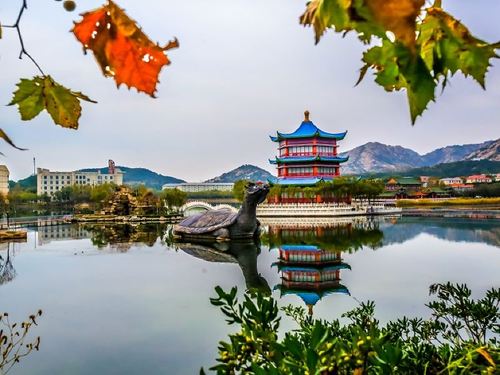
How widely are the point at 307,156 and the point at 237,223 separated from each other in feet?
46.9

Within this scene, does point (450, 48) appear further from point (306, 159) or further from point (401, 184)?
point (401, 184)

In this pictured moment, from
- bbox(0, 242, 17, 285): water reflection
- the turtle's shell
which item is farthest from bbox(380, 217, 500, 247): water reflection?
bbox(0, 242, 17, 285): water reflection

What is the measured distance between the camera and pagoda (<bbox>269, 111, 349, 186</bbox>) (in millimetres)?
26620

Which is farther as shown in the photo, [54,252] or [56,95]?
[54,252]

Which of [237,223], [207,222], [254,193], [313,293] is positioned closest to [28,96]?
[313,293]

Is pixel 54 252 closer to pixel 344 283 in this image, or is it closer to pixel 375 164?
pixel 344 283

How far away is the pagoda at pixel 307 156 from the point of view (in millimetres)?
26620

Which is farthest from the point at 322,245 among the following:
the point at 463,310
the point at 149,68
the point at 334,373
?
the point at 149,68

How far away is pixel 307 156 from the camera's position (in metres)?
26.9

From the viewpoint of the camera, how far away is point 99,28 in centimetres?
51

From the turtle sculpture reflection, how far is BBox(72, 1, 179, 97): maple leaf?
12.5 m

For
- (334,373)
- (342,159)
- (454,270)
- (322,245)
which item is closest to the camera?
(334,373)

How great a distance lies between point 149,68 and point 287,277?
7625 mm

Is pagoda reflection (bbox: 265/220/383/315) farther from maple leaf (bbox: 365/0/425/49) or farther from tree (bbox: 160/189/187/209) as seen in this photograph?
tree (bbox: 160/189/187/209)
